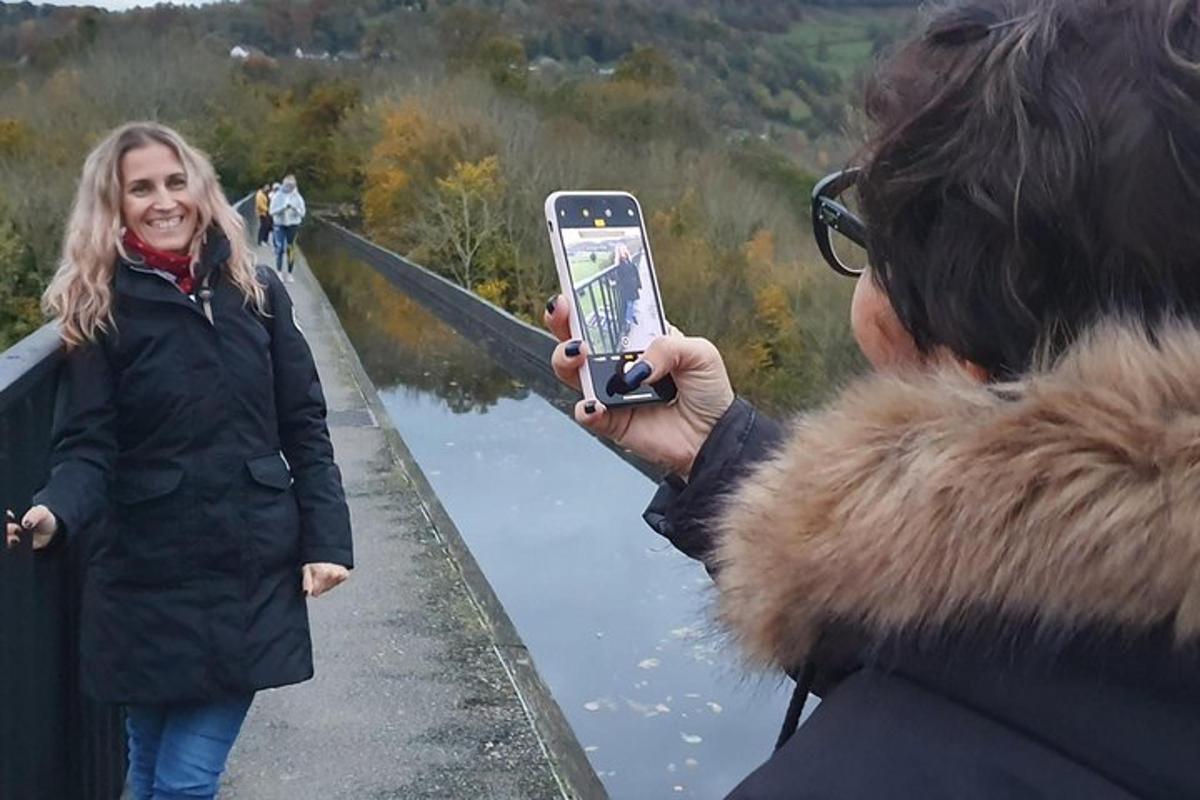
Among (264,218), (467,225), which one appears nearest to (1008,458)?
(264,218)

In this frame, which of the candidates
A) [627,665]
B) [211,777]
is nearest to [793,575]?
[211,777]

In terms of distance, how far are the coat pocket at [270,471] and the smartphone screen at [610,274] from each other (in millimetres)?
971

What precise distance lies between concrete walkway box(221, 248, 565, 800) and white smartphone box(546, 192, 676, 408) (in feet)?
7.60

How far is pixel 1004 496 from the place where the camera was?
3.34 feet

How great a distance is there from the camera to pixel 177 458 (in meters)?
3.12

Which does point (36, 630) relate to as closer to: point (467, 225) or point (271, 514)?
point (271, 514)

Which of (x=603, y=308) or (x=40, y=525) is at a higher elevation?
(x=603, y=308)

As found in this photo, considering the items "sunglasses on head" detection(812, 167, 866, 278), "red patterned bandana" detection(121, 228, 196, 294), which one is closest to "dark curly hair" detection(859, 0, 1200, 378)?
"sunglasses on head" detection(812, 167, 866, 278)

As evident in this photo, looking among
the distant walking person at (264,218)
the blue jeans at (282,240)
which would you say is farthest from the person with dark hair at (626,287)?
the distant walking person at (264,218)

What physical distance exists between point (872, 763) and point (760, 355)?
2956 cm

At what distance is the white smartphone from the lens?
2340 mm

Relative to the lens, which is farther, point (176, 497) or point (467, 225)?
point (467, 225)

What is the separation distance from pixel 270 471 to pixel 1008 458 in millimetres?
2403

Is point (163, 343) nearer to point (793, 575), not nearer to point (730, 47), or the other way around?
point (793, 575)
